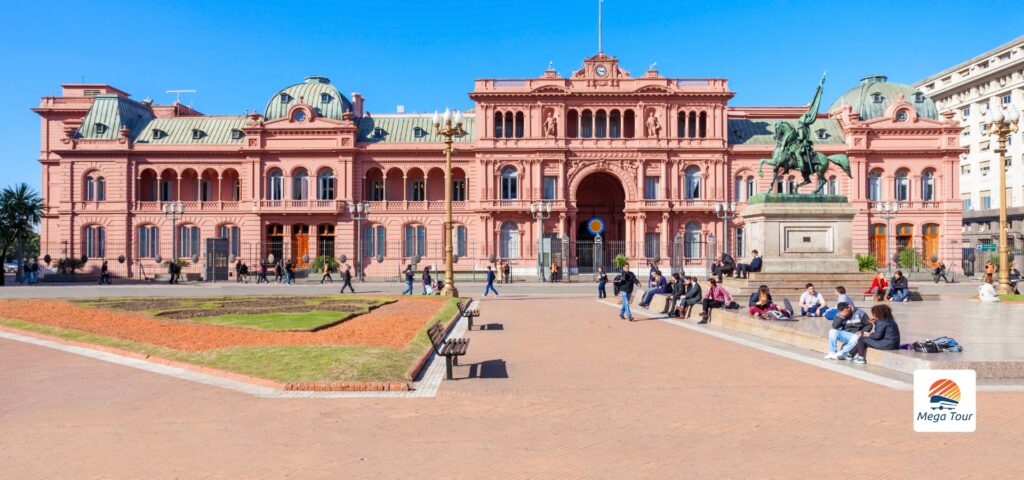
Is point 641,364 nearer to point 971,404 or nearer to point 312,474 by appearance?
point 971,404

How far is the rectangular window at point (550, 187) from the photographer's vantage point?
59531 millimetres

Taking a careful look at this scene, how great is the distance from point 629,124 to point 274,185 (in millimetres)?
29559

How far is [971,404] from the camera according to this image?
8148mm

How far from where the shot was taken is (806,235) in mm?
27656

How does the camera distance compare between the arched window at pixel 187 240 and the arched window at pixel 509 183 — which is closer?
the arched window at pixel 509 183

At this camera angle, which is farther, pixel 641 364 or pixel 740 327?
pixel 740 327

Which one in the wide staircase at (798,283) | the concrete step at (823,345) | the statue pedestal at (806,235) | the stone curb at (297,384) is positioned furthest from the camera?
the statue pedestal at (806,235)

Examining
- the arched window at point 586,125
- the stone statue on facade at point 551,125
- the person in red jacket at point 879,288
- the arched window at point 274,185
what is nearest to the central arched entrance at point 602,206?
the arched window at point 586,125

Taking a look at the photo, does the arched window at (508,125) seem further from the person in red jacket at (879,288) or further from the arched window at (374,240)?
the person in red jacket at (879,288)

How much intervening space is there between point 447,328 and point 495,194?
132ft

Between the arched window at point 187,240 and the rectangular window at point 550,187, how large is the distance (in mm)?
29077

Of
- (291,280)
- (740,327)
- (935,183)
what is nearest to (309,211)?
(291,280)

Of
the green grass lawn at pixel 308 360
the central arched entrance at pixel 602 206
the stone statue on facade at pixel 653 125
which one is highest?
the stone statue on facade at pixel 653 125

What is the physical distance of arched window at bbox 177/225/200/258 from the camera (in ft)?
201
